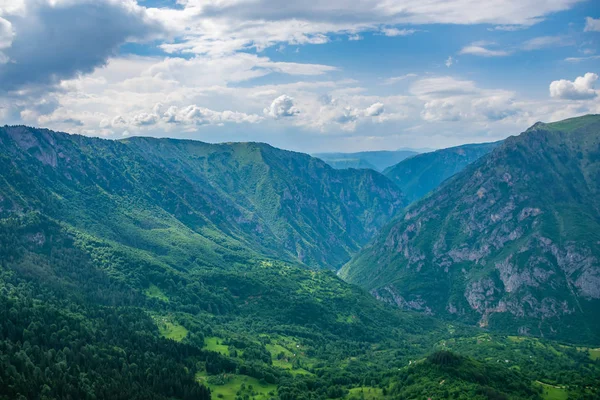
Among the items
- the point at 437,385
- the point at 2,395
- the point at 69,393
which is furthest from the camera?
the point at 437,385

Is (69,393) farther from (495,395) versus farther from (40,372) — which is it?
(495,395)

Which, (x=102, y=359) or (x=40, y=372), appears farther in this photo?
(x=102, y=359)

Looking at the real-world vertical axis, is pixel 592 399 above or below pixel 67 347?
below

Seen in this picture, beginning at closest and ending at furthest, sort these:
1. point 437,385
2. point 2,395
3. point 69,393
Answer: point 2,395
point 69,393
point 437,385

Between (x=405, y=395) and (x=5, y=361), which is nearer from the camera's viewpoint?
(x=5, y=361)

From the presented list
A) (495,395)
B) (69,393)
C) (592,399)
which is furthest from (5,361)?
(592,399)

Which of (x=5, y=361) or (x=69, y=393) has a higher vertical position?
(x=5, y=361)

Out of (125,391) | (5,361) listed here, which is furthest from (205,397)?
(5,361)

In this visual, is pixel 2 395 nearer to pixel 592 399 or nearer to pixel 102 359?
pixel 102 359

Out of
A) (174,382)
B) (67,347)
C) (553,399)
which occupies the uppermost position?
(67,347)
